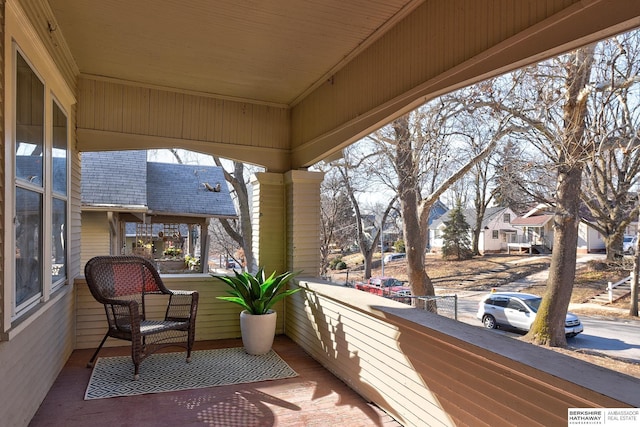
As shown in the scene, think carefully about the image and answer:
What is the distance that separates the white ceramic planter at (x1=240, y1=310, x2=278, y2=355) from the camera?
3918 mm

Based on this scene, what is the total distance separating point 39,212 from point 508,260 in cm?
2003

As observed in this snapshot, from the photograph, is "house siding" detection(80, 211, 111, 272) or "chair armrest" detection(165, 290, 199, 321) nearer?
"chair armrest" detection(165, 290, 199, 321)

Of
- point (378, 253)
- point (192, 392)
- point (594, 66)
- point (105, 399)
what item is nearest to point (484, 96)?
point (594, 66)

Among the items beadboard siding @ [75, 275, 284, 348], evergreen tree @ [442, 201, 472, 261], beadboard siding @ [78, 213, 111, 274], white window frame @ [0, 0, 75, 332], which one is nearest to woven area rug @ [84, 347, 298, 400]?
beadboard siding @ [75, 275, 284, 348]

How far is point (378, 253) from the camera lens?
25969 mm

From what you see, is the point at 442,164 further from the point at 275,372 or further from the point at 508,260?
the point at 508,260

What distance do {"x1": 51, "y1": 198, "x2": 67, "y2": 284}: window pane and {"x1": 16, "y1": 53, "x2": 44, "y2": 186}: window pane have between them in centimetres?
62

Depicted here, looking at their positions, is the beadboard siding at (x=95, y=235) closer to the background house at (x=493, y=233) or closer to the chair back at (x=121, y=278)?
the chair back at (x=121, y=278)

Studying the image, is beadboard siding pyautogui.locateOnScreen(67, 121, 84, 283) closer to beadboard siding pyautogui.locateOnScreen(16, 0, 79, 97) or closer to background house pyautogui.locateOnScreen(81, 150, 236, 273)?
beadboard siding pyautogui.locateOnScreen(16, 0, 79, 97)

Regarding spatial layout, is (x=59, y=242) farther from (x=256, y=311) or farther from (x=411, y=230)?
(x=411, y=230)

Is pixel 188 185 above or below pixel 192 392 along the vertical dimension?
above

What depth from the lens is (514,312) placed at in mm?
8672

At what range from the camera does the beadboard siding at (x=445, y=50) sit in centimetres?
168
